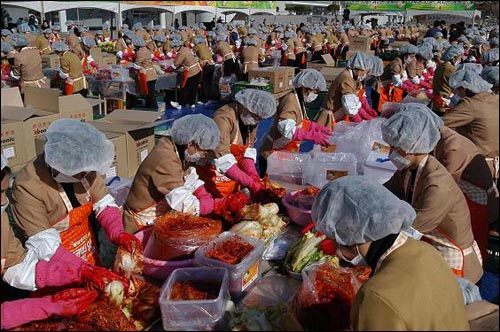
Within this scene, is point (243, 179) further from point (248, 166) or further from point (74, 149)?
point (74, 149)

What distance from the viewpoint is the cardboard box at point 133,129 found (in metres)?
5.24

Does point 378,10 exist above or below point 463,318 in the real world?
above

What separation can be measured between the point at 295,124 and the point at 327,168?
0.88 metres

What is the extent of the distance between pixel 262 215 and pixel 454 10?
30487 millimetres

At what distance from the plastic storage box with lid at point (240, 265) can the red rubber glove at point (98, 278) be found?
0.41 meters

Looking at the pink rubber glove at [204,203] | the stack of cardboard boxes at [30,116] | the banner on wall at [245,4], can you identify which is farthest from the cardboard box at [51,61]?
the banner on wall at [245,4]

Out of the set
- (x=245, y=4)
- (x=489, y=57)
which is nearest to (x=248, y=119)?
(x=489, y=57)

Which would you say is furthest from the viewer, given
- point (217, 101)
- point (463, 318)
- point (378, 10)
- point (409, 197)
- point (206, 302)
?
point (378, 10)

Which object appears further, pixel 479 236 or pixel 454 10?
pixel 454 10

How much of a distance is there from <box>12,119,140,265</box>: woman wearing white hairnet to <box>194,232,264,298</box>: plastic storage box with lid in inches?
16.3

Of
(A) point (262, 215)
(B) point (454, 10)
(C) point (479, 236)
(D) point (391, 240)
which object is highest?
(B) point (454, 10)

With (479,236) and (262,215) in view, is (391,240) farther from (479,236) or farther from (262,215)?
(479,236)

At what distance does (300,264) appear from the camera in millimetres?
2693

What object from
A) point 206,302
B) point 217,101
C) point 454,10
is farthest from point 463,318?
point 454,10
